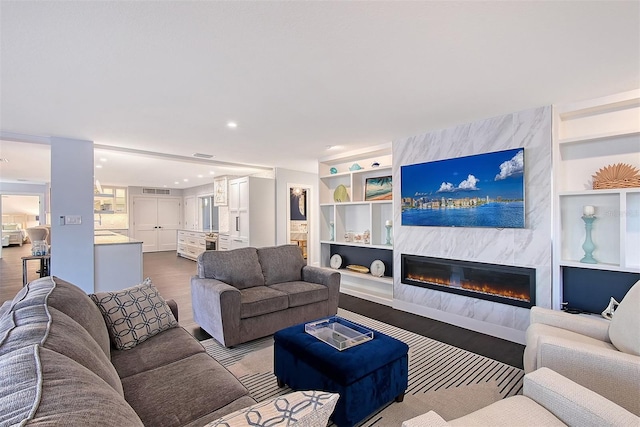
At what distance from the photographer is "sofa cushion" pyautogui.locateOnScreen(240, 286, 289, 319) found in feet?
9.67

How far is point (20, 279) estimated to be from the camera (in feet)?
19.9

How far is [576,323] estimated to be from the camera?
2.14 metres

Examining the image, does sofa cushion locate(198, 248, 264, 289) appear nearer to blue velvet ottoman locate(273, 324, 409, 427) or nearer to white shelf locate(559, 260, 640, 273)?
blue velvet ottoman locate(273, 324, 409, 427)

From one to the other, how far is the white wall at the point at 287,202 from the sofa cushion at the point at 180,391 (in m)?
5.02

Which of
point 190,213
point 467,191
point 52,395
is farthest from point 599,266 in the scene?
point 190,213

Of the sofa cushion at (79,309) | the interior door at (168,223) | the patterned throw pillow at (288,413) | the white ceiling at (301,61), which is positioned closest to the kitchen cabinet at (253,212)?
the white ceiling at (301,61)

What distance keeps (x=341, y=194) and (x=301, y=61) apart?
3.31m

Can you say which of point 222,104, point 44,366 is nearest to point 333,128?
point 222,104

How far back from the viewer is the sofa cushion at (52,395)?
2.02 ft

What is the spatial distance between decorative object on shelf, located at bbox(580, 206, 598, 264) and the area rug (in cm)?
127

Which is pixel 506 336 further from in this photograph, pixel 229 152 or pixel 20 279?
pixel 20 279

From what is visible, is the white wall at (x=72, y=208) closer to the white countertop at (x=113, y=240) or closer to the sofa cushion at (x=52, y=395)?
the white countertop at (x=113, y=240)

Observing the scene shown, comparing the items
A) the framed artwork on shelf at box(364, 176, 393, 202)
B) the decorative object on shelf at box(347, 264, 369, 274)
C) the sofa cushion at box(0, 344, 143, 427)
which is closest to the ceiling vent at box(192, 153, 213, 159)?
the framed artwork on shelf at box(364, 176, 393, 202)

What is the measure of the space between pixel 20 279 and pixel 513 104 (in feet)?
29.5
